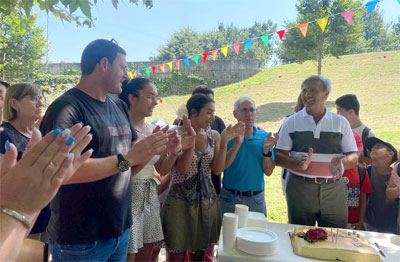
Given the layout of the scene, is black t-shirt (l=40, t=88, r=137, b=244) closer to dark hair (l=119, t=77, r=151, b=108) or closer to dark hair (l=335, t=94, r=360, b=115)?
dark hair (l=119, t=77, r=151, b=108)

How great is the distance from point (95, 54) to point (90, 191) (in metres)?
0.82

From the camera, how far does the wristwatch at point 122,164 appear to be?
1448mm

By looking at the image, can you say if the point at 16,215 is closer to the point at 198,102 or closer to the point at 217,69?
the point at 198,102

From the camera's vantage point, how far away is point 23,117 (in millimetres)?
2402

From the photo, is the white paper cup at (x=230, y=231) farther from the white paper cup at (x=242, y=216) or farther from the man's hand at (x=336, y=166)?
the man's hand at (x=336, y=166)

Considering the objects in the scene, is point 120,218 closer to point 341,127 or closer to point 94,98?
point 94,98

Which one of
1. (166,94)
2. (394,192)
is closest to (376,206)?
(394,192)

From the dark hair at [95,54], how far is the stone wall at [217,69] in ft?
54.4

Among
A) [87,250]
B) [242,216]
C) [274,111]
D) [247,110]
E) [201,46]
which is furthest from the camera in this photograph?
[201,46]

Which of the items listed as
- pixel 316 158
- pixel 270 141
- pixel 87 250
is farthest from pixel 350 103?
pixel 87 250

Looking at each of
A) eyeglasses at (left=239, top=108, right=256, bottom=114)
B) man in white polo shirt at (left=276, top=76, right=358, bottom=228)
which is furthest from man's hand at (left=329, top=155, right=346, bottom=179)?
eyeglasses at (left=239, top=108, right=256, bottom=114)

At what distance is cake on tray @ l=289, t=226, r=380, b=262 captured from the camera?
1572 mm

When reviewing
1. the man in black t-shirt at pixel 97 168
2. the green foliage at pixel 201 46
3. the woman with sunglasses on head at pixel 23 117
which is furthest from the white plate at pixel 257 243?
the green foliage at pixel 201 46

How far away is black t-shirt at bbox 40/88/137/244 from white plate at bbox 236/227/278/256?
73 centimetres
